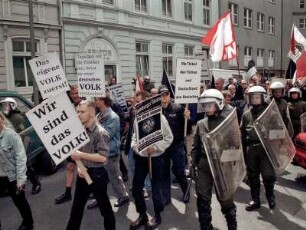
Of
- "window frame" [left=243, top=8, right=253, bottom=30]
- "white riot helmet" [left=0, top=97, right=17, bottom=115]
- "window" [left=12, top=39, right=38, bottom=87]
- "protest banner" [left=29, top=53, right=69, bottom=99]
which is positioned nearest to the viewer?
"protest banner" [left=29, top=53, right=69, bottom=99]

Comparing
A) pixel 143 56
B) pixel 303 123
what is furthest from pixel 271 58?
pixel 303 123

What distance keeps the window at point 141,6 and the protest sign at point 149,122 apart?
16.4 m

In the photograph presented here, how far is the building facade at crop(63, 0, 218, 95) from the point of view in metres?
16.6

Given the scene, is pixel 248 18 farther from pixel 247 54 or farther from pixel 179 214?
pixel 179 214

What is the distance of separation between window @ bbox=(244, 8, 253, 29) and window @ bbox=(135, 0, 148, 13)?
14273mm

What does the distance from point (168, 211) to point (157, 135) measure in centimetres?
146

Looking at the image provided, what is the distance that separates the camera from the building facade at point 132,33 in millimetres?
16609

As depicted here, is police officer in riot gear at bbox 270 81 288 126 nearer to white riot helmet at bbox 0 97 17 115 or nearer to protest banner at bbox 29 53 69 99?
protest banner at bbox 29 53 69 99

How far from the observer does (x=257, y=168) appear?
18.3 feet

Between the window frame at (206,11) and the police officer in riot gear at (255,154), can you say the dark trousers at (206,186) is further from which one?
the window frame at (206,11)

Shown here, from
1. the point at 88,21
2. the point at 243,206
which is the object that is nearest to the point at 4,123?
the point at 243,206

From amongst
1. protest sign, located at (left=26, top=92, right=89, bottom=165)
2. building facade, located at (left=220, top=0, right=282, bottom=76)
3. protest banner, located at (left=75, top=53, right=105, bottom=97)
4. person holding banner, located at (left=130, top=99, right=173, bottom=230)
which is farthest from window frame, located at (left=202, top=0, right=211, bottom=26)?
protest sign, located at (left=26, top=92, right=89, bottom=165)

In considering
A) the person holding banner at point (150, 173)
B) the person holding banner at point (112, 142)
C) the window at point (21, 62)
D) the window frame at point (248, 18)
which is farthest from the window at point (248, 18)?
the person holding banner at point (150, 173)

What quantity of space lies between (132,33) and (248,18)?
16874mm
